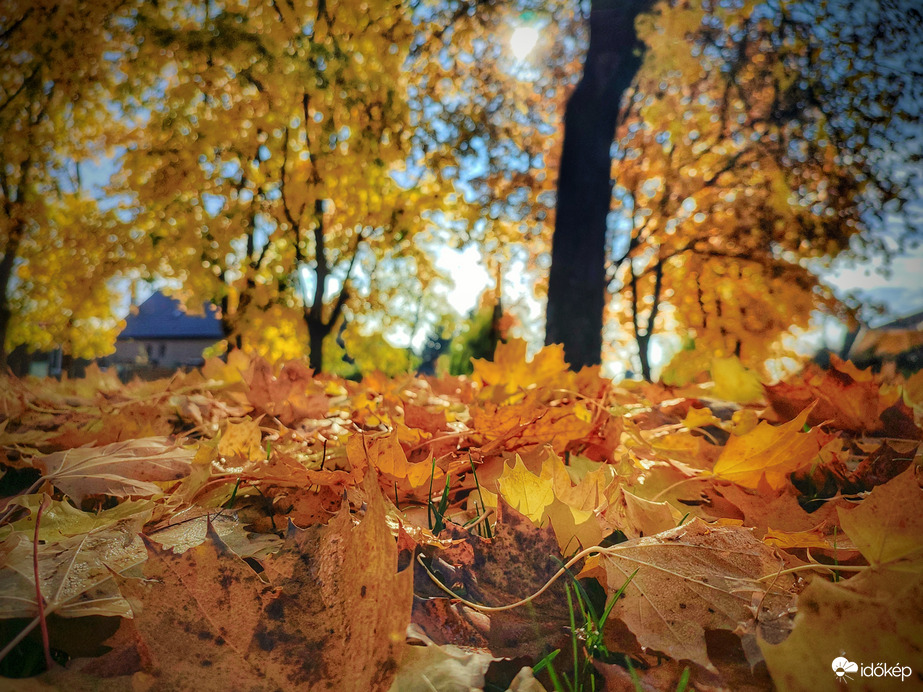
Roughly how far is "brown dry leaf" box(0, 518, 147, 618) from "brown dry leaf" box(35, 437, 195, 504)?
0.39 feet

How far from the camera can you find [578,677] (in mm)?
450

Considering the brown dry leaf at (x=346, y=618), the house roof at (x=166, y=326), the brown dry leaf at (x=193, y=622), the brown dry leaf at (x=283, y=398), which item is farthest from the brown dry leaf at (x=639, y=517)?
the house roof at (x=166, y=326)

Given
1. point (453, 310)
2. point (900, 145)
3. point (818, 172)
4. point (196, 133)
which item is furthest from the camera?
point (453, 310)

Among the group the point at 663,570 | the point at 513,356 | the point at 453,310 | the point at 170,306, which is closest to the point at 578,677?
the point at 663,570

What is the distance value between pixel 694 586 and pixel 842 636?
12 centimetres

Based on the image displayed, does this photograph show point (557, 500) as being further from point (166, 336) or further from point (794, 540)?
point (166, 336)

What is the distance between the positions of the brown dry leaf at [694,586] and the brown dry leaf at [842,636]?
0.07 m

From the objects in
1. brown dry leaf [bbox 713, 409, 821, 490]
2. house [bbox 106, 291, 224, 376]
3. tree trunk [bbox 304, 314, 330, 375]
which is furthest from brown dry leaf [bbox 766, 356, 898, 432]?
house [bbox 106, 291, 224, 376]

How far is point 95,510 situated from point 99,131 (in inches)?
182

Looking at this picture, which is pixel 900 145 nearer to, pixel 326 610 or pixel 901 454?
pixel 901 454

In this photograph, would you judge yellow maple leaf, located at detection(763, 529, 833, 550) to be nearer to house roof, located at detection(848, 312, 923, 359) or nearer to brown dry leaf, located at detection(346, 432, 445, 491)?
brown dry leaf, located at detection(346, 432, 445, 491)

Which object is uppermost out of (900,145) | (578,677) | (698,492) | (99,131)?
(900,145)

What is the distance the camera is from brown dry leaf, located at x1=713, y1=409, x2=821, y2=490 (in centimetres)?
67

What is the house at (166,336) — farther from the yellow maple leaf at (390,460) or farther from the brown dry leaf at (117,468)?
the yellow maple leaf at (390,460)
